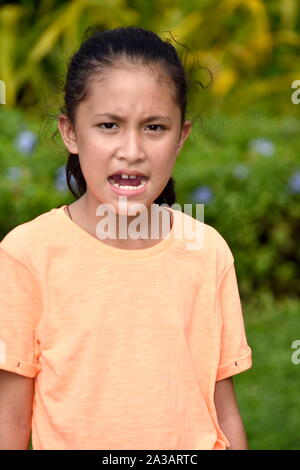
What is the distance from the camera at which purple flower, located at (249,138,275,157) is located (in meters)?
5.20

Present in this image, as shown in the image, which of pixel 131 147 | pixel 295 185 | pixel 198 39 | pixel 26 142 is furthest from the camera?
pixel 198 39

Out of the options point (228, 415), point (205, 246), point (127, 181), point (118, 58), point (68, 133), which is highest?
point (118, 58)

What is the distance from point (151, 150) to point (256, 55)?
181 inches

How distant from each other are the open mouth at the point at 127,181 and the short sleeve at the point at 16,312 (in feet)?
0.79

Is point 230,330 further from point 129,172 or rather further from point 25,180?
point 25,180

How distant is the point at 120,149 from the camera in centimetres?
194

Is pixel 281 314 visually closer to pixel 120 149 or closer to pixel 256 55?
pixel 256 55

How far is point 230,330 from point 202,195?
9.20ft

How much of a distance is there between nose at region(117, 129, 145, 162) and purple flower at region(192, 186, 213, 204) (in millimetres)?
2958

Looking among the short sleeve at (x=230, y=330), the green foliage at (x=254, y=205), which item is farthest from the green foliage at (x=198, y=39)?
the short sleeve at (x=230, y=330)

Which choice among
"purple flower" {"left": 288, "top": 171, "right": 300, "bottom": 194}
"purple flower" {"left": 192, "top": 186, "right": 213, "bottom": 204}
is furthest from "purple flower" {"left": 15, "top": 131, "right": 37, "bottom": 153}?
"purple flower" {"left": 288, "top": 171, "right": 300, "bottom": 194}

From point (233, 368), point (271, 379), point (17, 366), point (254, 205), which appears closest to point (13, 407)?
point (17, 366)

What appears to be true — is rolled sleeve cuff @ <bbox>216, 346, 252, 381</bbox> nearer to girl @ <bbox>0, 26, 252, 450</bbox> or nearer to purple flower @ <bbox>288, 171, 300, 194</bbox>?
girl @ <bbox>0, 26, 252, 450</bbox>

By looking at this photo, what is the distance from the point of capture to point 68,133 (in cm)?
211
